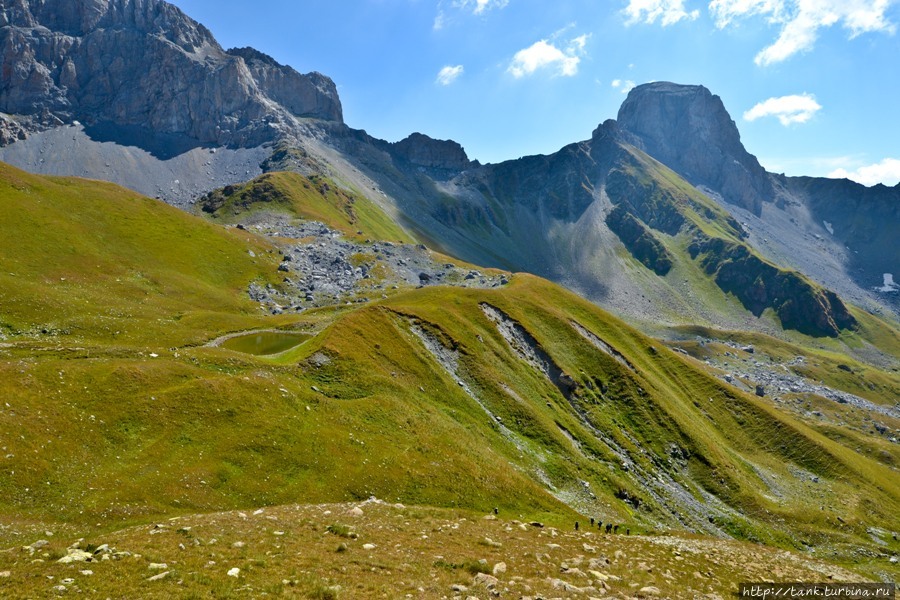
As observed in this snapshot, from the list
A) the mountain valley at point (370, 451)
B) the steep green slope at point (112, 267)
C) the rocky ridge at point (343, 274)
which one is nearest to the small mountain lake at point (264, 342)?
the mountain valley at point (370, 451)

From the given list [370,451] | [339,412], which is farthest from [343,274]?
[370,451]

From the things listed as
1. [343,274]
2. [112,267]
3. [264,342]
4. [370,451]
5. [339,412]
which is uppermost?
[112,267]

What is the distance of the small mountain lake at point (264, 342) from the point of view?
69.3 meters

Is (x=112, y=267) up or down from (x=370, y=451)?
up

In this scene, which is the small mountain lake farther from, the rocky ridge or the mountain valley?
the rocky ridge

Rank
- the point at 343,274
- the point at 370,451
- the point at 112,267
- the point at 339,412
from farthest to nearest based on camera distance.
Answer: the point at 343,274, the point at 112,267, the point at 339,412, the point at 370,451

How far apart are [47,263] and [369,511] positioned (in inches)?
3694

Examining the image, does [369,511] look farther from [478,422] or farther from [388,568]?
[478,422]

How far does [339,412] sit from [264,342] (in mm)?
31843

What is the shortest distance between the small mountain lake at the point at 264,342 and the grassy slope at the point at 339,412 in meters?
5.21

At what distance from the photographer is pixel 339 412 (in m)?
48.0

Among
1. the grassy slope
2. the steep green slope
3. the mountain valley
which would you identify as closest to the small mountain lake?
the mountain valley

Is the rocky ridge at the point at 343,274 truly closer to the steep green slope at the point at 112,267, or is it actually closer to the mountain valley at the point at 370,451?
the steep green slope at the point at 112,267

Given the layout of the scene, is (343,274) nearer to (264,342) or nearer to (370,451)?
(264,342)
